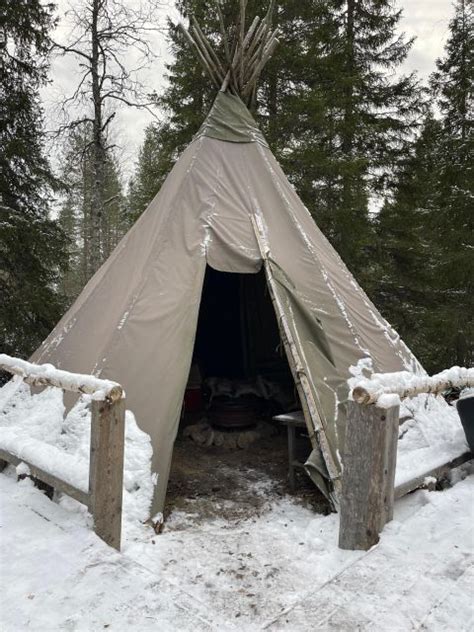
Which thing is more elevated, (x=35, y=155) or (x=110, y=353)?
(x=35, y=155)

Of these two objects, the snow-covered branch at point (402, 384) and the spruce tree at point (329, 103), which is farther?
the spruce tree at point (329, 103)

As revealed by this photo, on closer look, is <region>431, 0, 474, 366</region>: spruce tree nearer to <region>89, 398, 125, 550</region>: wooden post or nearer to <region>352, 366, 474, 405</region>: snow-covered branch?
<region>352, 366, 474, 405</region>: snow-covered branch

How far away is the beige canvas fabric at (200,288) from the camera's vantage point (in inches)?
159

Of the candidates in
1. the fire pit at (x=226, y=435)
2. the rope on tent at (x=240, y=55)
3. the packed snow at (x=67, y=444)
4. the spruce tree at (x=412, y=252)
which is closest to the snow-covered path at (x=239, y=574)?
the packed snow at (x=67, y=444)

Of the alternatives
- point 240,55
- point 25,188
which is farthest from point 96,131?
point 240,55

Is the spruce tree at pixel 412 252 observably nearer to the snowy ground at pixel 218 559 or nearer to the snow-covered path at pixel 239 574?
the snowy ground at pixel 218 559

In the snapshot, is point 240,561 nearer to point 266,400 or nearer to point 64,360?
point 64,360

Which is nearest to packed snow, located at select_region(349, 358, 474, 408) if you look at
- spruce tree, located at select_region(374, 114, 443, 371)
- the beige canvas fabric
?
the beige canvas fabric

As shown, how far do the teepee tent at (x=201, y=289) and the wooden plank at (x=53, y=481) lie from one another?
0.77m

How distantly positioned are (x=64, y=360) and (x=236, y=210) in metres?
2.37

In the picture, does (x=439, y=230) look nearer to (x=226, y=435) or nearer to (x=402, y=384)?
(x=226, y=435)

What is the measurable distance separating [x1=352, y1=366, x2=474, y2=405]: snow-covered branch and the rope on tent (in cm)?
455

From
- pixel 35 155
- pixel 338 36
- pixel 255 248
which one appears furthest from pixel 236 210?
pixel 338 36

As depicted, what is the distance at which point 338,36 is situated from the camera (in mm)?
11539
